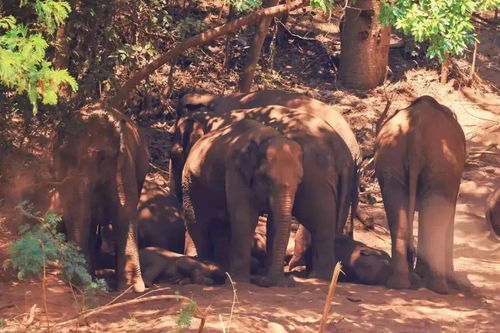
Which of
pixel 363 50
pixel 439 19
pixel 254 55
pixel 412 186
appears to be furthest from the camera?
pixel 363 50

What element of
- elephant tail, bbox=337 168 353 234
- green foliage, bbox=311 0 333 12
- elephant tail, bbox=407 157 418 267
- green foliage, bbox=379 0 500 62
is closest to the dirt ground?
elephant tail, bbox=407 157 418 267

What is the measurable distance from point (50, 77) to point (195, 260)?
426 centimetres

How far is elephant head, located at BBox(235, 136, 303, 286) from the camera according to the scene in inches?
390

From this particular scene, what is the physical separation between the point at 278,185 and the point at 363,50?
26.2 ft

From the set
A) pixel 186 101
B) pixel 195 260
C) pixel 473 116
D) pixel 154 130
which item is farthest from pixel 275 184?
pixel 473 116

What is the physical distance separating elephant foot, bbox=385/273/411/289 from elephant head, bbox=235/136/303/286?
1.09m

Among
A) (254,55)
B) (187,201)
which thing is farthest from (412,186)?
(254,55)

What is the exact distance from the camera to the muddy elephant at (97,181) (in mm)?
9305

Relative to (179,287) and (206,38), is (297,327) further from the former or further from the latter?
(206,38)

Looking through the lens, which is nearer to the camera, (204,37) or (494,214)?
(204,37)

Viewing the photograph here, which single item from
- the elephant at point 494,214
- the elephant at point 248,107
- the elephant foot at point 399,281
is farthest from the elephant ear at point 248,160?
the elephant at point 494,214

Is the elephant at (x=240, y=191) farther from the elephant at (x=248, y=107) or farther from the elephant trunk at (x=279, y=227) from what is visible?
the elephant at (x=248, y=107)

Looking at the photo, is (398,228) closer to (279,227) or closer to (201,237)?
(279,227)

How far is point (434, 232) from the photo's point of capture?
10.4m
